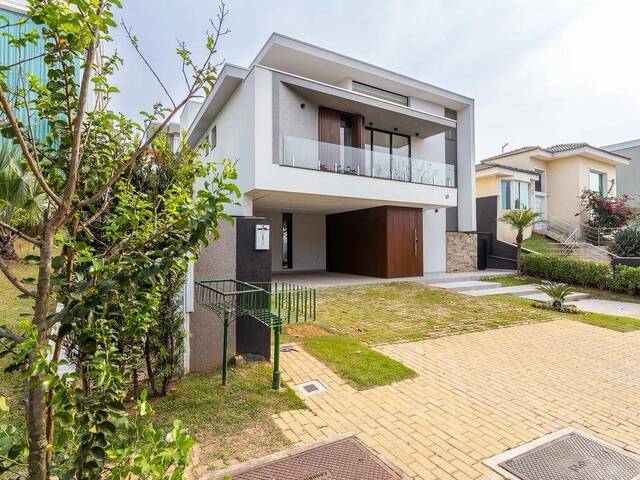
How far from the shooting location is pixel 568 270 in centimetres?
1484

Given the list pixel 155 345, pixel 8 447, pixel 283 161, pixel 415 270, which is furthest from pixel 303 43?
pixel 8 447

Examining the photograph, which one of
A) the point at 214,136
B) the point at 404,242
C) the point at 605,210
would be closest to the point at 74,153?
the point at 404,242

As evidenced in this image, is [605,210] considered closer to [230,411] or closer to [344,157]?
[344,157]

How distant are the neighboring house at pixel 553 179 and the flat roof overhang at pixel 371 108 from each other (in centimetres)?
809

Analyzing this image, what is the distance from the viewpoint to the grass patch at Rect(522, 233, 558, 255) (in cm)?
1952

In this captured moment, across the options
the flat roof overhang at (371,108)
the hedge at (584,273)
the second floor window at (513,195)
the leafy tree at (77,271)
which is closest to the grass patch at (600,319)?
the hedge at (584,273)

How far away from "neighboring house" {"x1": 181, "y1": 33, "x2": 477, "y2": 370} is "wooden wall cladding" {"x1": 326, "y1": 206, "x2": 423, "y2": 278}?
0.16 feet

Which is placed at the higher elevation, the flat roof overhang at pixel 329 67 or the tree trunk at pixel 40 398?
the flat roof overhang at pixel 329 67

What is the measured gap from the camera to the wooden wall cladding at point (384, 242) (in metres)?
14.8

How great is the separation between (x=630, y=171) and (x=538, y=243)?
675 inches

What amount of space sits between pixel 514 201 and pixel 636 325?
14515 mm

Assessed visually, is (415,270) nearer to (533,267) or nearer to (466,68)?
(533,267)

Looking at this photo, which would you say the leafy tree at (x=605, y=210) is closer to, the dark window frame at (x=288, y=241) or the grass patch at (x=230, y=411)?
the dark window frame at (x=288, y=241)

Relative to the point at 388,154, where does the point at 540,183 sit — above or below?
above
